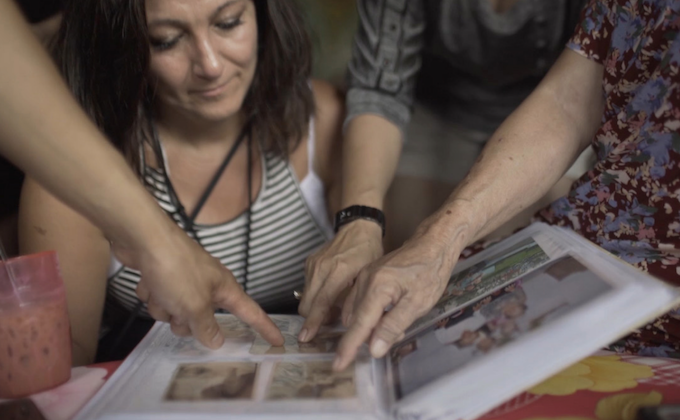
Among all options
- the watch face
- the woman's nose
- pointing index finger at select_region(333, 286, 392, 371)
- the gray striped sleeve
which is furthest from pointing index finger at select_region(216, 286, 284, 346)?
the gray striped sleeve

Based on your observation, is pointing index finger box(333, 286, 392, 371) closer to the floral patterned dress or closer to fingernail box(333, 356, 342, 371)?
fingernail box(333, 356, 342, 371)

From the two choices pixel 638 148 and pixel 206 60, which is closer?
pixel 638 148

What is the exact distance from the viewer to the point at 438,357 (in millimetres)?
610

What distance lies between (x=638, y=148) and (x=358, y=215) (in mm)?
409

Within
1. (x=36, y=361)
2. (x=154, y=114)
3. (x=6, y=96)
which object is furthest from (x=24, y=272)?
(x=154, y=114)

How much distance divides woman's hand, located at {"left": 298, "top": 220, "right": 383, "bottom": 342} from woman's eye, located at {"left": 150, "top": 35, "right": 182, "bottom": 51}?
397 millimetres

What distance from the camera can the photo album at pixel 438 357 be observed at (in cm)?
53

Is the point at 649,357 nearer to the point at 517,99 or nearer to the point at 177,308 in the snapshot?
the point at 177,308

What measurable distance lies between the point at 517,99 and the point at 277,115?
49 cm

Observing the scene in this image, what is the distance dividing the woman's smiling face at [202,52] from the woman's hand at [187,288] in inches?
17.5

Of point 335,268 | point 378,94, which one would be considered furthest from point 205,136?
point 335,268

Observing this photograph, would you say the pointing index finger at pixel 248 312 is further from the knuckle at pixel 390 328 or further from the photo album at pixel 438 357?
the knuckle at pixel 390 328

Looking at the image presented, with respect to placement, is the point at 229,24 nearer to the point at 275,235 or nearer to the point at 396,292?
the point at 275,235

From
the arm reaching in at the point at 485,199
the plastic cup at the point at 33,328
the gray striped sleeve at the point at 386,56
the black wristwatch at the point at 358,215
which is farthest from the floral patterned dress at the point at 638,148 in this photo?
the plastic cup at the point at 33,328
